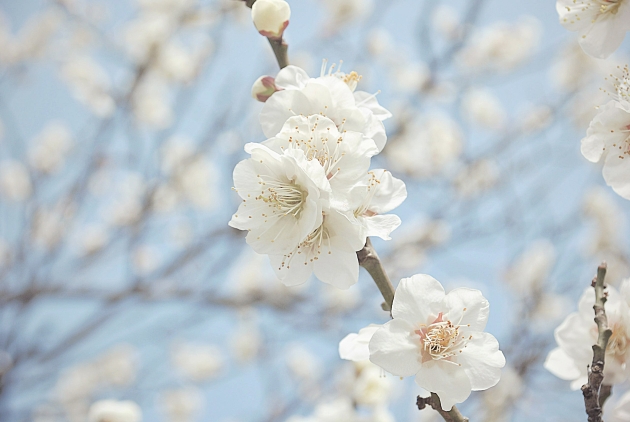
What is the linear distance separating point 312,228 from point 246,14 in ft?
9.82

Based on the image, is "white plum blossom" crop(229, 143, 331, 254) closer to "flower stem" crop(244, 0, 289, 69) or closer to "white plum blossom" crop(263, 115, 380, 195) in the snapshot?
"white plum blossom" crop(263, 115, 380, 195)

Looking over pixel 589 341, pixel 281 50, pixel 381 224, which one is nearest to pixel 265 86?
pixel 281 50

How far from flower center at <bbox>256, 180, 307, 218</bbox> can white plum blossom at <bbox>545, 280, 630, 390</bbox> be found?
1.48 ft

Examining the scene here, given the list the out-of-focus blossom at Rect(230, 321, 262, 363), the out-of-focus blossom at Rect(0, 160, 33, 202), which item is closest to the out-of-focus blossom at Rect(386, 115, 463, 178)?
the out-of-focus blossom at Rect(230, 321, 262, 363)

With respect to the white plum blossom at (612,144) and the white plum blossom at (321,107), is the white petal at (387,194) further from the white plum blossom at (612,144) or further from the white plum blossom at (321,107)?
the white plum blossom at (612,144)

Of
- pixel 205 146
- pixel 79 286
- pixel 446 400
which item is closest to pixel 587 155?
pixel 446 400

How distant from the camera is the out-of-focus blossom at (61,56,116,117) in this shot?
10.5ft

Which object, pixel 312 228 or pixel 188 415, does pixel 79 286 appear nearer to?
pixel 312 228

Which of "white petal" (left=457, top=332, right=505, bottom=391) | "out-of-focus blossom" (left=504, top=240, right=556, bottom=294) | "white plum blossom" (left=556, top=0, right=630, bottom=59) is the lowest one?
"white petal" (left=457, top=332, right=505, bottom=391)

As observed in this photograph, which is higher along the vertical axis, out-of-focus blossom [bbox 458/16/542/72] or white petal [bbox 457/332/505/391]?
out-of-focus blossom [bbox 458/16/542/72]

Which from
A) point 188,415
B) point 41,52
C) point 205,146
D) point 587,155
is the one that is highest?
point 41,52

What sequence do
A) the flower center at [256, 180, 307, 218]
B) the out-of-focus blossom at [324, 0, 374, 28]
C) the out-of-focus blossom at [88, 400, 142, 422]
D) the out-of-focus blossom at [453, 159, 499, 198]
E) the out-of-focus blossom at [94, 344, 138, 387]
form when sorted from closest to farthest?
1. the flower center at [256, 180, 307, 218]
2. the out-of-focus blossom at [88, 400, 142, 422]
3. the out-of-focus blossom at [453, 159, 499, 198]
4. the out-of-focus blossom at [324, 0, 374, 28]
5. the out-of-focus blossom at [94, 344, 138, 387]

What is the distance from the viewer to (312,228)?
0.55 meters

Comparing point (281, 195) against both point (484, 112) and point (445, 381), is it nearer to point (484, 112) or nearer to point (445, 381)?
point (445, 381)
